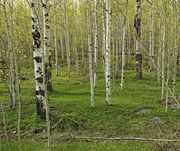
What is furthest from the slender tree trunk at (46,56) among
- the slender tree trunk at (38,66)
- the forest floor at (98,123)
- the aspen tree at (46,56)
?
the forest floor at (98,123)

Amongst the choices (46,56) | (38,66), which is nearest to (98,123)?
(38,66)

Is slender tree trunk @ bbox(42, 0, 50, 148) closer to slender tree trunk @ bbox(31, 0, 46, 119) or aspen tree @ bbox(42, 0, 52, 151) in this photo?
aspen tree @ bbox(42, 0, 52, 151)

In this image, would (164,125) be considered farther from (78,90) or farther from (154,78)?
(154,78)

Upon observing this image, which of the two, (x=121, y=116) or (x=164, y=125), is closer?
(x=164, y=125)

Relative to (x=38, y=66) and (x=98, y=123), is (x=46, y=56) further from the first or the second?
(x=98, y=123)

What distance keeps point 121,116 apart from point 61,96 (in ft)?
21.0

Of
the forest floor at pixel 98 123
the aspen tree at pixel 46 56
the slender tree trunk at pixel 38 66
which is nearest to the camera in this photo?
the aspen tree at pixel 46 56

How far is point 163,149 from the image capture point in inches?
325

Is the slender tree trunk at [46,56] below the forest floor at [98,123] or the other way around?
the other way around

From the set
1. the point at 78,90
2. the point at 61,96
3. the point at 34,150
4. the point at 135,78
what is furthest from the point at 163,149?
the point at 135,78

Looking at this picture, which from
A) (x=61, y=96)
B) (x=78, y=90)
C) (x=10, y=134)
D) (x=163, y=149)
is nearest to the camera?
(x=163, y=149)

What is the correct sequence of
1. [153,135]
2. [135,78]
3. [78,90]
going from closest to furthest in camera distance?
[153,135] < [78,90] < [135,78]

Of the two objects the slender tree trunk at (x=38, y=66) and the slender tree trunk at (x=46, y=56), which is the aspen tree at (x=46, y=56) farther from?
the slender tree trunk at (x=38, y=66)

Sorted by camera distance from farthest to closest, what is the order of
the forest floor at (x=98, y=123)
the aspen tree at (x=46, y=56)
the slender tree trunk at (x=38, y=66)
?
the slender tree trunk at (x=38, y=66), the forest floor at (x=98, y=123), the aspen tree at (x=46, y=56)
